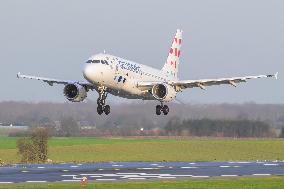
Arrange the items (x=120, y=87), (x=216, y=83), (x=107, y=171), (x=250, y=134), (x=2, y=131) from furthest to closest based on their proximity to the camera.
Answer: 1. (x=2, y=131)
2. (x=250, y=134)
3. (x=107, y=171)
4. (x=216, y=83)
5. (x=120, y=87)

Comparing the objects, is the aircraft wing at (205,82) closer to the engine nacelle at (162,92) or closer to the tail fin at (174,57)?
the engine nacelle at (162,92)

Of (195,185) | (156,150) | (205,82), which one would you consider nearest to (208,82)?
(205,82)

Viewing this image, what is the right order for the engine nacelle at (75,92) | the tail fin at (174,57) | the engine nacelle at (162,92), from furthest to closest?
the tail fin at (174,57) < the engine nacelle at (162,92) < the engine nacelle at (75,92)

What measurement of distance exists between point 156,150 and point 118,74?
70.3 m

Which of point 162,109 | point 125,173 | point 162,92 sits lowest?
point 125,173

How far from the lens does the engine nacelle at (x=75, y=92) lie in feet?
288

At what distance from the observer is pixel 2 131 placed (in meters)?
180

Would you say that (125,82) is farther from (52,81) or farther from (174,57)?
(174,57)

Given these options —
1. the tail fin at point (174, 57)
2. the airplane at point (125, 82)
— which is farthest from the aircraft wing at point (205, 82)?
the tail fin at point (174, 57)

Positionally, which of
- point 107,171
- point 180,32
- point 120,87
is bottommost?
point 107,171

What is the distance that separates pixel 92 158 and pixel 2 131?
141 ft

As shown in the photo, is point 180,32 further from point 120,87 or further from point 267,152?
point 267,152

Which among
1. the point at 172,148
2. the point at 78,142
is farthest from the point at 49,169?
the point at 78,142

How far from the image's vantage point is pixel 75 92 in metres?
88.0
